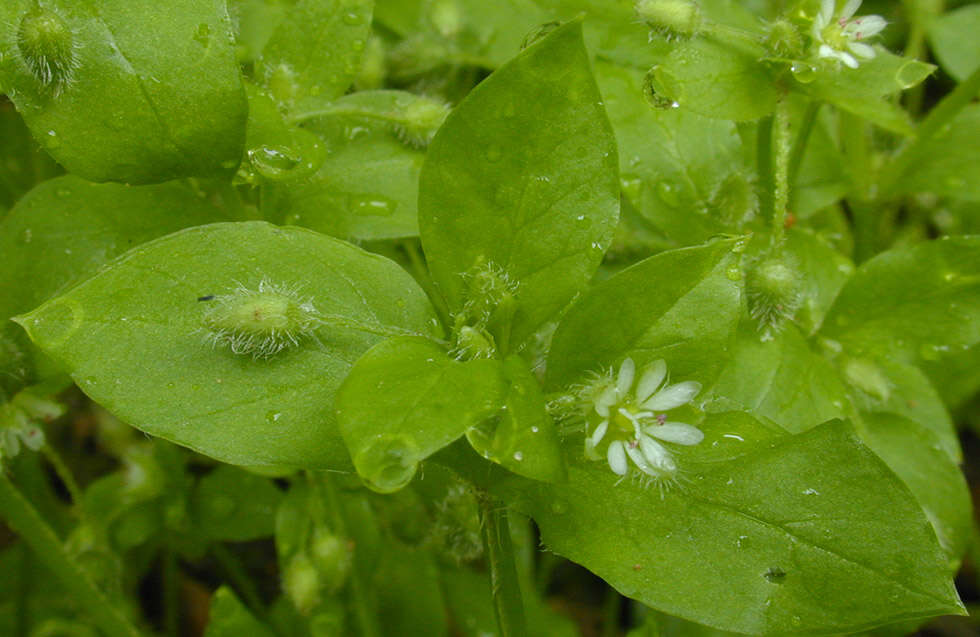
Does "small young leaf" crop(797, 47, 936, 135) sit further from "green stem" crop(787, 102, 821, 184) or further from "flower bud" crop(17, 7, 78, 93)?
"flower bud" crop(17, 7, 78, 93)

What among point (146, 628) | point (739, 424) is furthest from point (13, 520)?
point (739, 424)

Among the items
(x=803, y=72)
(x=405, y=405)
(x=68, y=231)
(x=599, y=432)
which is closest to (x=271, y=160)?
(x=68, y=231)

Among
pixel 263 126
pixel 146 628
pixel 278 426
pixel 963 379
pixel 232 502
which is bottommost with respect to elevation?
pixel 146 628

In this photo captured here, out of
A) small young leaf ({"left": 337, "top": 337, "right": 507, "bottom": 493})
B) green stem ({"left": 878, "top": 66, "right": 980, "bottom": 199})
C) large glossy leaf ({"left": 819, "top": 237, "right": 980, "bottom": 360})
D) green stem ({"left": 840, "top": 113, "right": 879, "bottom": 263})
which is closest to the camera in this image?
small young leaf ({"left": 337, "top": 337, "right": 507, "bottom": 493})

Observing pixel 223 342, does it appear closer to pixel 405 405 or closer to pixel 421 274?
pixel 405 405

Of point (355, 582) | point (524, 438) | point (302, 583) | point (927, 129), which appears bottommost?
point (355, 582)

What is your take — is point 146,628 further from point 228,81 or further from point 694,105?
point 694,105

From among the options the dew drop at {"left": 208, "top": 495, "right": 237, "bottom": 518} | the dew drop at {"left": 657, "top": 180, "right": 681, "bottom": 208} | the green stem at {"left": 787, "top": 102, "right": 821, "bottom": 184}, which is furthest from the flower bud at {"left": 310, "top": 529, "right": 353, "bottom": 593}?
the green stem at {"left": 787, "top": 102, "right": 821, "bottom": 184}
